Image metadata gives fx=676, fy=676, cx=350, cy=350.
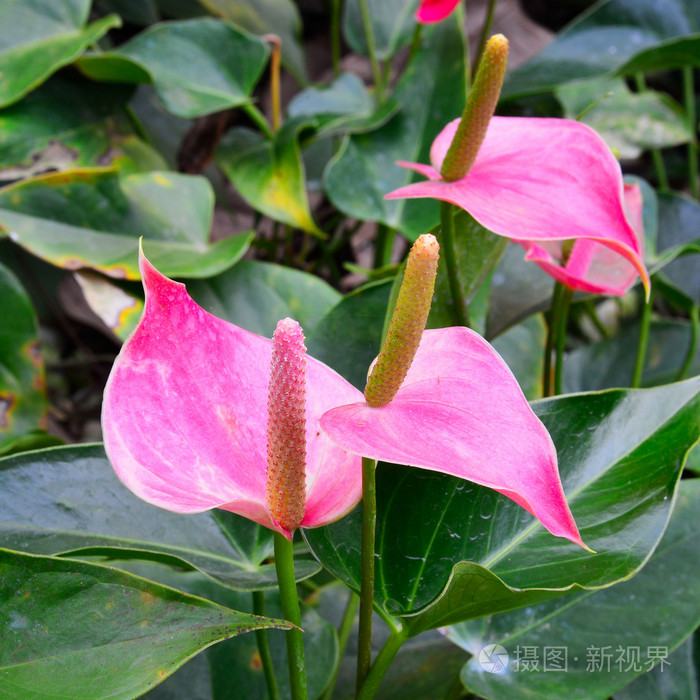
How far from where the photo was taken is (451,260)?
1.72ft

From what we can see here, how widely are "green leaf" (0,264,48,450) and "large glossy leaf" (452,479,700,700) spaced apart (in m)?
0.59

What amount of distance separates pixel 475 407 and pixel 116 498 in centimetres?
29

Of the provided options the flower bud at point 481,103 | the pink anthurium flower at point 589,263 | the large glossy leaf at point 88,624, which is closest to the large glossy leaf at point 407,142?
the pink anthurium flower at point 589,263

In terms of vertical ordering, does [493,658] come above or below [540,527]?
below

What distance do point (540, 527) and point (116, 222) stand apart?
62 centimetres

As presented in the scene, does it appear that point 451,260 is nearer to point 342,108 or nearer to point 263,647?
point 263,647

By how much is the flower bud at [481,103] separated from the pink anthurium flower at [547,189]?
2cm

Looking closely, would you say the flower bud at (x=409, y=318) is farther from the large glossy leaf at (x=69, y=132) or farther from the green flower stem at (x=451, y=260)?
the large glossy leaf at (x=69, y=132)

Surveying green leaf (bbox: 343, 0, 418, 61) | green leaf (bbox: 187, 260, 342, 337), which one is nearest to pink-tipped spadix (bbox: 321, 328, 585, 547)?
green leaf (bbox: 187, 260, 342, 337)

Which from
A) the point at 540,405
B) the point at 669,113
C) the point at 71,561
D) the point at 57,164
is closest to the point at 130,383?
the point at 71,561

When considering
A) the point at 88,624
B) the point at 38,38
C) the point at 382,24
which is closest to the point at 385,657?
the point at 88,624

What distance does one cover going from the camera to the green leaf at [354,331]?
579mm

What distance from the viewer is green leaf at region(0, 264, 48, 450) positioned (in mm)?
817

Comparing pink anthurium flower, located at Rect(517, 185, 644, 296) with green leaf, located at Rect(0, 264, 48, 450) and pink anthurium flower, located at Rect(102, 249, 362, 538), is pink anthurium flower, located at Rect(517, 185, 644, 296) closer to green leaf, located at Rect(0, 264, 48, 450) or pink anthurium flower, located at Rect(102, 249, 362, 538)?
pink anthurium flower, located at Rect(102, 249, 362, 538)
